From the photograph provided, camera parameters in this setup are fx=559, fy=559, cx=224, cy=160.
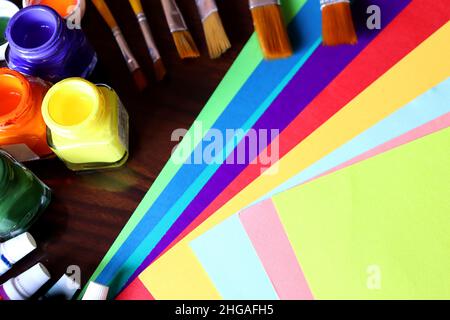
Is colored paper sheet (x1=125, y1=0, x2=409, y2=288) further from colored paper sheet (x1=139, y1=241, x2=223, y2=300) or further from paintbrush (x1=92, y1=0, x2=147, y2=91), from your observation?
paintbrush (x1=92, y1=0, x2=147, y2=91)

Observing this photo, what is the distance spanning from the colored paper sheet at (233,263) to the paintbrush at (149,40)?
200 millimetres

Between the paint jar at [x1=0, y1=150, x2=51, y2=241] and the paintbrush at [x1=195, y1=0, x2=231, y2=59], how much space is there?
0.85 feet

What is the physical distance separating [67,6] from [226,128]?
0.25 meters

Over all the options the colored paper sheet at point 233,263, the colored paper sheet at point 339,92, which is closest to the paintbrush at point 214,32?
the colored paper sheet at point 339,92

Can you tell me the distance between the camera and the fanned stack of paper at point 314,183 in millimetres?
613

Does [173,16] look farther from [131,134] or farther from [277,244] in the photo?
[277,244]

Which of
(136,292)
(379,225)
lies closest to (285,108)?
(379,225)

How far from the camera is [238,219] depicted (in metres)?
0.64

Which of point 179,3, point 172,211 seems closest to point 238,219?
point 172,211

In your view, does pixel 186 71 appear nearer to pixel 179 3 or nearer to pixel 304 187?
pixel 179 3

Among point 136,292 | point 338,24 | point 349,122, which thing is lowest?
point 136,292

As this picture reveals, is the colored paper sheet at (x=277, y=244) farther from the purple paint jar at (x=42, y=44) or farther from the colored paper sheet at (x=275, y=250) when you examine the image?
the purple paint jar at (x=42, y=44)

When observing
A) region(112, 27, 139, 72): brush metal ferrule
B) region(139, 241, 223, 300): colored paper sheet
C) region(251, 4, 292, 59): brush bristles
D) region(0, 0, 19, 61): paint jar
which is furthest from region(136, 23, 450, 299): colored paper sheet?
region(0, 0, 19, 61): paint jar

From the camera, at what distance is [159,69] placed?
68 centimetres
